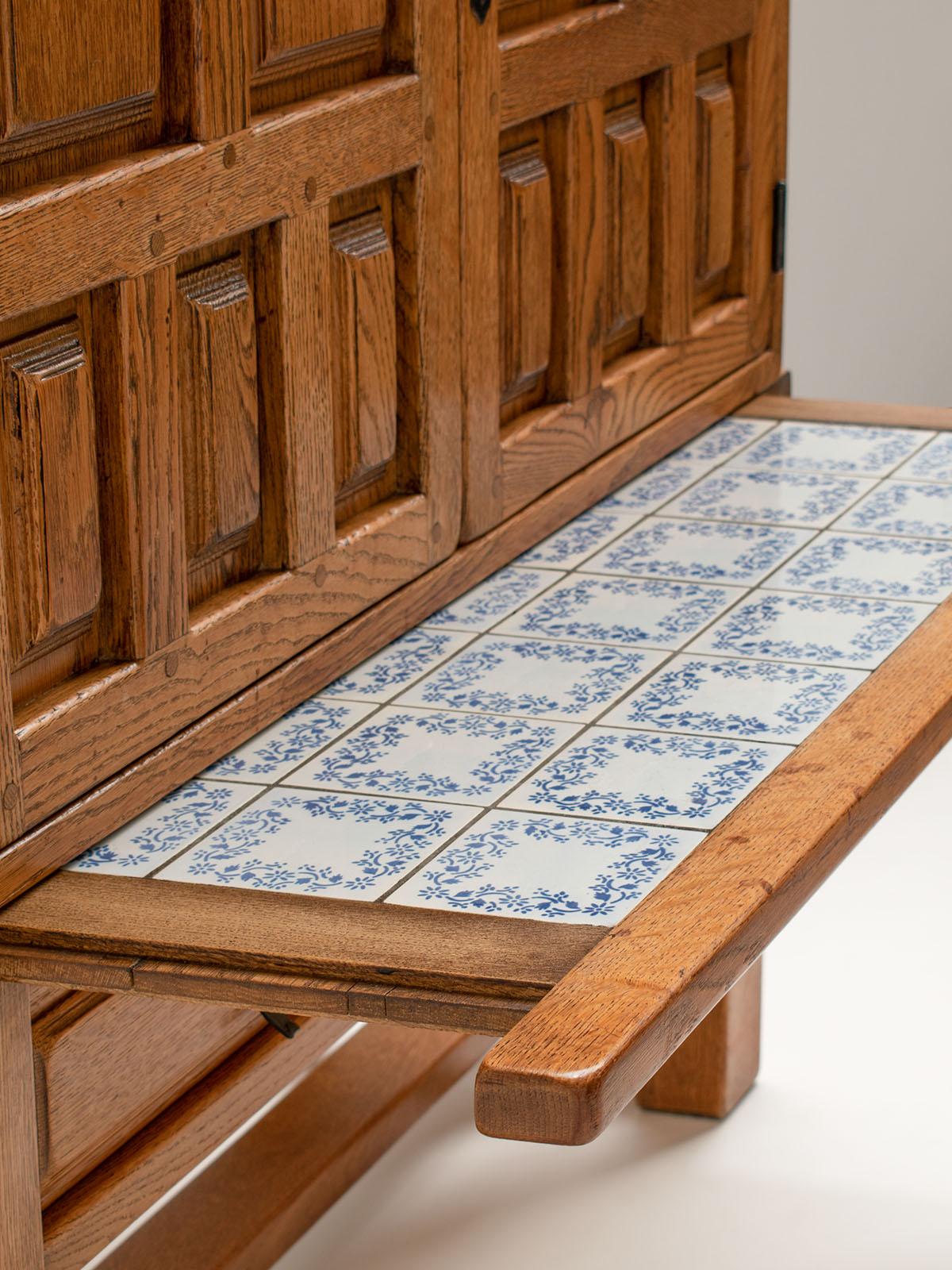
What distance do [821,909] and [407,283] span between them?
1.66m

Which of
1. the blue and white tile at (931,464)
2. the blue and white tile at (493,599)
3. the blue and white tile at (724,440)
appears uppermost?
the blue and white tile at (931,464)

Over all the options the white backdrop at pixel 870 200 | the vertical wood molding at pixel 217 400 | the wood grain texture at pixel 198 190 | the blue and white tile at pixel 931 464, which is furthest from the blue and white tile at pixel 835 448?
the white backdrop at pixel 870 200

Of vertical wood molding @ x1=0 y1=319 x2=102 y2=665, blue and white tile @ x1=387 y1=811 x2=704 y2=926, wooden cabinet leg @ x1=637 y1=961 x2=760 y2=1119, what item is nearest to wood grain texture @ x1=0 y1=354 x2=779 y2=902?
vertical wood molding @ x1=0 y1=319 x2=102 y2=665

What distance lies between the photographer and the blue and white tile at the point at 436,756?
4.81ft

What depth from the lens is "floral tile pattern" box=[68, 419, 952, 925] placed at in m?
1.36

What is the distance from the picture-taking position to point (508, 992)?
1218 millimetres

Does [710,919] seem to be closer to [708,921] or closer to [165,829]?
[708,921]

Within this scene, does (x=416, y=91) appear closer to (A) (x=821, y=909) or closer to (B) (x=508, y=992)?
(B) (x=508, y=992)

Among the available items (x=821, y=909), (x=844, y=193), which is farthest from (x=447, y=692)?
(x=844, y=193)

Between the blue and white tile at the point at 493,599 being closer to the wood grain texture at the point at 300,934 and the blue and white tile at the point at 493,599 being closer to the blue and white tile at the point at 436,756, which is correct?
the blue and white tile at the point at 436,756

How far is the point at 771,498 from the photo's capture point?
2.09m

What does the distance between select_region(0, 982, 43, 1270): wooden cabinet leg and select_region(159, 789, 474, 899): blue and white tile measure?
0.14 metres

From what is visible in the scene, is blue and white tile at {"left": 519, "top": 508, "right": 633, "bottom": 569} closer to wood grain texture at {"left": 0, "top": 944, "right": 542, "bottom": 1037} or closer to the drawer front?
the drawer front

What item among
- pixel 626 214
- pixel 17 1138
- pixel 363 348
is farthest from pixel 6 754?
pixel 626 214
